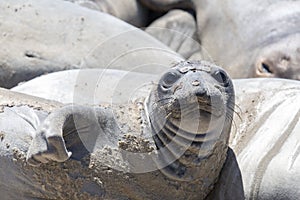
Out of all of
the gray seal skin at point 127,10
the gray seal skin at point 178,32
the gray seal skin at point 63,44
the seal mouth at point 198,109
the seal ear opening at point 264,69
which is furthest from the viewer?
the gray seal skin at point 127,10

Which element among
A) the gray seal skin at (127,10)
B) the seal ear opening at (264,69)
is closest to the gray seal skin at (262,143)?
the seal ear opening at (264,69)

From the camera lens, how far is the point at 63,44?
10.8ft

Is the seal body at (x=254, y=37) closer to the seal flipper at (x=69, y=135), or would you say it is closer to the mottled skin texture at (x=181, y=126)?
the mottled skin texture at (x=181, y=126)

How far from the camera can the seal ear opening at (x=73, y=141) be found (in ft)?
7.71

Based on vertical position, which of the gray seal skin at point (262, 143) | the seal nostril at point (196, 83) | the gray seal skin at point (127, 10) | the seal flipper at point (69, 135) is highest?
the seal nostril at point (196, 83)

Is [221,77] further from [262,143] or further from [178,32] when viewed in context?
[178,32]

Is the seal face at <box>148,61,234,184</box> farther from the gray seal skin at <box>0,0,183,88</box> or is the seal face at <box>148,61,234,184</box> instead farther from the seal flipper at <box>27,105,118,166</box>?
the gray seal skin at <box>0,0,183,88</box>

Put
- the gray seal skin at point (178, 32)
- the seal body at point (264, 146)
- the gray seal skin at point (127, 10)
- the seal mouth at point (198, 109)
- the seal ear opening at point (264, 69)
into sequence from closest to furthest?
the seal mouth at point (198, 109)
the seal body at point (264, 146)
the seal ear opening at point (264, 69)
the gray seal skin at point (178, 32)
the gray seal skin at point (127, 10)

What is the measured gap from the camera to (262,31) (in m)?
3.66

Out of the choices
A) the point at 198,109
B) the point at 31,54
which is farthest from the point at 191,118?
the point at 31,54

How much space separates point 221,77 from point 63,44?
3.54ft

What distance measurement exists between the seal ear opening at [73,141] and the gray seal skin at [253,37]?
1242mm

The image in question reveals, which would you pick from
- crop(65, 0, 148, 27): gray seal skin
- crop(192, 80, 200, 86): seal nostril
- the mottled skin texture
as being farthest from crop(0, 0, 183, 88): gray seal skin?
crop(192, 80, 200, 86): seal nostril

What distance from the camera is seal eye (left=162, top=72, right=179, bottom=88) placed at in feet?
7.64
